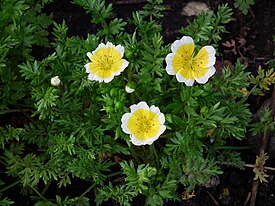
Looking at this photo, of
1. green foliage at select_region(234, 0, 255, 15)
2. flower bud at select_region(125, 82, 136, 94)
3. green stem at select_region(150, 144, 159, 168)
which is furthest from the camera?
green foliage at select_region(234, 0, 255, 15)

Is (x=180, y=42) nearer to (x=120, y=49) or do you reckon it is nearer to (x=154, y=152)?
(x=120, y=49)

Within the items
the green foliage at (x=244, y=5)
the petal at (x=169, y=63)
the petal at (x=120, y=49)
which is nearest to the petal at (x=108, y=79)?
the petal at (x=120, y=49)

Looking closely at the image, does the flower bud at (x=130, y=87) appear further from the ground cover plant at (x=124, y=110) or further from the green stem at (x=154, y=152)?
the green stem at (x=154, y=152)

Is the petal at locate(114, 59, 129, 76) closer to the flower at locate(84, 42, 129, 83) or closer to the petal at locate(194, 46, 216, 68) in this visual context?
the flower at locate(84, 42, 129, 83)

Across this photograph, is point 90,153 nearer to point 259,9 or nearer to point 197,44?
point 197,44

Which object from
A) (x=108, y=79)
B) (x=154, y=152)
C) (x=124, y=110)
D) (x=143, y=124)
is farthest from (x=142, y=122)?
(x=154, y=152)

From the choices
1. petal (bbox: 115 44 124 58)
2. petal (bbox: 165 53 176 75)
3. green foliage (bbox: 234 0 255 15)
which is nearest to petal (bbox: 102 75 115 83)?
petal (bbox: 115 44 124 58)
